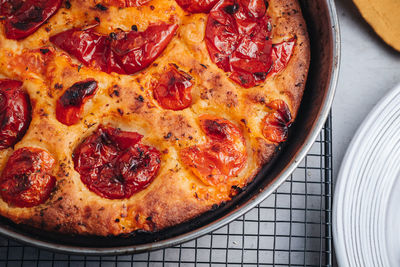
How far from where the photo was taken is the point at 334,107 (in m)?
3.12

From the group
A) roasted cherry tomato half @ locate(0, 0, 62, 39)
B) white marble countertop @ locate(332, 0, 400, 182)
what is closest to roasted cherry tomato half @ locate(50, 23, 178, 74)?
roasted cherry tomato half @ locate(0, 0, 62, 39)

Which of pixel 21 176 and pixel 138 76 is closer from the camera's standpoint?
pixel 21 176

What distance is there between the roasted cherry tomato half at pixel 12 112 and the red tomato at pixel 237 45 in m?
1.12

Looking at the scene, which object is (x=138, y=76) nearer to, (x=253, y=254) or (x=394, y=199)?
(x=253, y=254)

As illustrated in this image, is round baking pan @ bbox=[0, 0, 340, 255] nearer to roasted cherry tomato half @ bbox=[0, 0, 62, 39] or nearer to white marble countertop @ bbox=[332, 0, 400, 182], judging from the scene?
white marble countertop @ bbox=[332, 0, 400, 182]

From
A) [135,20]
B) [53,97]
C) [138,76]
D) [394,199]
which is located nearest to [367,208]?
[394,199]

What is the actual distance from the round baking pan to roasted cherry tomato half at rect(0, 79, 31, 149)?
19.4 inches

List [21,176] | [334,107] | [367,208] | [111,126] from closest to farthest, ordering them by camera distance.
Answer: [21,176] → [111,126] → [367,208] → [334,107]

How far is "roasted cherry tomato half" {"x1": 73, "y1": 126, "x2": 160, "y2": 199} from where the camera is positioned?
7.06 feet

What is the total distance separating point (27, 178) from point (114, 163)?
0.47 meters

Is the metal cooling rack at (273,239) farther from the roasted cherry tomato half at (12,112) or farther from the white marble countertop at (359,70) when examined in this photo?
the roasted cherry tomato half at (12,112)

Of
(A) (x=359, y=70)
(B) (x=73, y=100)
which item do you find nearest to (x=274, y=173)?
(B) (x=73, y=100)

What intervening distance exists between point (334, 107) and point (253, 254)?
4.43ft

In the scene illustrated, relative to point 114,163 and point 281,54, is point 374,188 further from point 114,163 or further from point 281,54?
point 114,163
